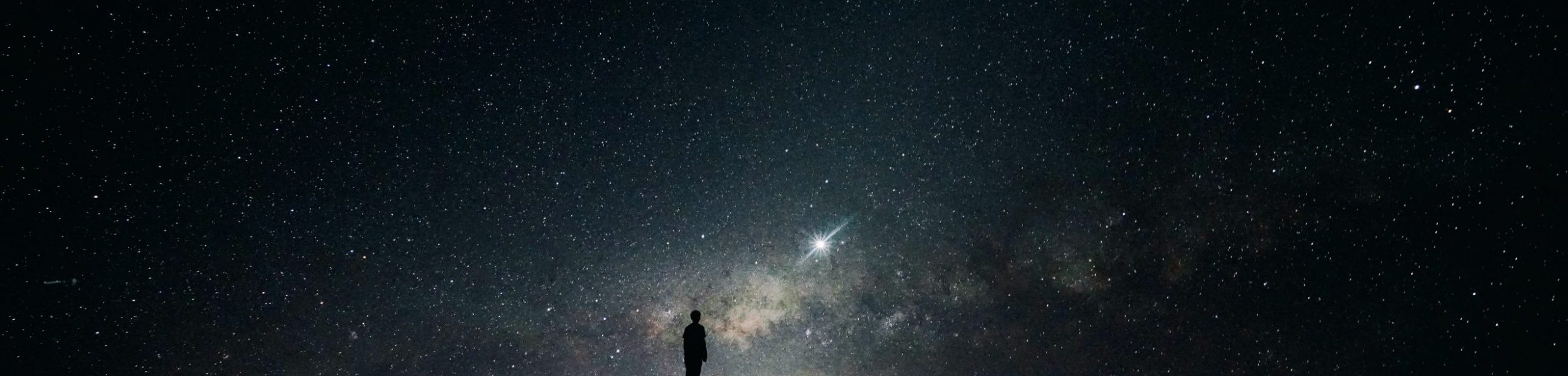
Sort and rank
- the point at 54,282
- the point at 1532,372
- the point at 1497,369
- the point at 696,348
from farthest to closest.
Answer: the point at 1497,369 < the point at 1532,372 < the point at 54,282 < the point at 696,348

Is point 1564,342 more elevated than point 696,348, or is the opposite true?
point 1564,342

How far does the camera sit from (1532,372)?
1614cm

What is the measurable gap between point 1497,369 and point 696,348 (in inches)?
1100

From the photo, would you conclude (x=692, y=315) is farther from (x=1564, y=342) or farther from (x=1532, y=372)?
(x=1564, y=342)

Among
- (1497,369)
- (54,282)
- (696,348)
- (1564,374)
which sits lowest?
(696,348)

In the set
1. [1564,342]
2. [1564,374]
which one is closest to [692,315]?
[1564,374]

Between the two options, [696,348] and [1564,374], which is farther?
[1564,374]

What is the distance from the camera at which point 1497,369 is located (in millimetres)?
18172

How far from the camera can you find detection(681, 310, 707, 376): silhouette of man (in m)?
2.65

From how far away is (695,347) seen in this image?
8.71ft

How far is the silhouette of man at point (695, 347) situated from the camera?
8.68ft

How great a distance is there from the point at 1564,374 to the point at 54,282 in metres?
26.8

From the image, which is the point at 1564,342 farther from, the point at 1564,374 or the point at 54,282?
the point at 54,282

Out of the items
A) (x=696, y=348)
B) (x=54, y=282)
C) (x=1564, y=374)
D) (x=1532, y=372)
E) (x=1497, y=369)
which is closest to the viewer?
(x=696, y=348)
